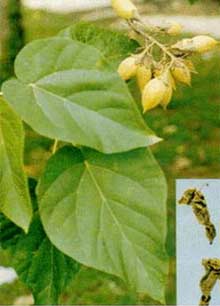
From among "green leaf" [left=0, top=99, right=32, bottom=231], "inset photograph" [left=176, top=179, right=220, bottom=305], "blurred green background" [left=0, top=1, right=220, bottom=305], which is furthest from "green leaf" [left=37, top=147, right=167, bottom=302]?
"blurred green background" [left=0, top=1, right=220, bottom=305]

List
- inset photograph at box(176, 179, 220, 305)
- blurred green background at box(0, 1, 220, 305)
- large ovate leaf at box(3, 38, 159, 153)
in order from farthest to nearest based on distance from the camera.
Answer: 1. blurred green background at box(0, 1, 220, 305)
2. inset photograph at box(176, 179, 220, 305)
3. large ovate leaf at box(3, 38, 159, 153)

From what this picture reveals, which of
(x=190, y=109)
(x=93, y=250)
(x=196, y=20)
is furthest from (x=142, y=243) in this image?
(x=190, y=109)

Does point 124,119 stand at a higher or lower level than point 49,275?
higher

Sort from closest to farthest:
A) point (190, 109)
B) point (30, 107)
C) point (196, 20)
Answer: point (30, 107) < point (196, 20) < point (190, 109)

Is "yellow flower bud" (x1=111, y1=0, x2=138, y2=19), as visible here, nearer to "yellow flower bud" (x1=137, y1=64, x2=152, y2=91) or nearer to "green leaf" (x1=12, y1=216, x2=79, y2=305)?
"yellow flower bud" (x1=137, y1=64, x2=152, y2=91)

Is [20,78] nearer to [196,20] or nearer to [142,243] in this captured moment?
[142,243]

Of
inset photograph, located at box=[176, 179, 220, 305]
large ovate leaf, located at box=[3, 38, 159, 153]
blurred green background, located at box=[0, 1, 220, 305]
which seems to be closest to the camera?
large ovate leaf, located at box=[3, 38, 159, 153]
